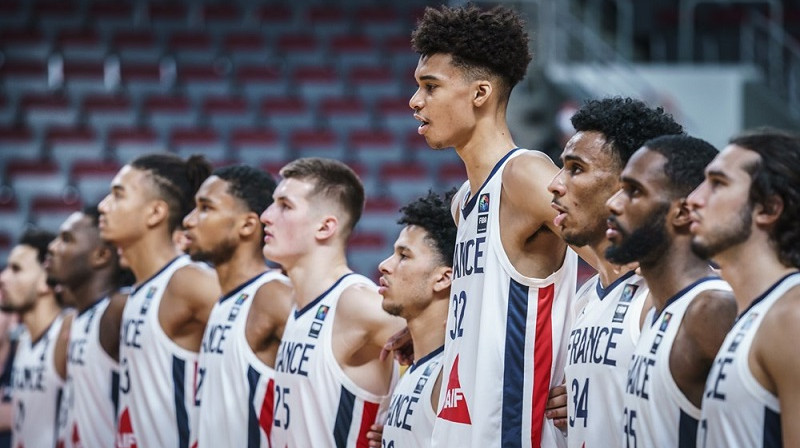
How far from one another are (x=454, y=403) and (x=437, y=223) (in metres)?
1.06

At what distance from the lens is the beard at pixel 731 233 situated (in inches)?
132

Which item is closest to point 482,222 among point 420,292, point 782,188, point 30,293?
point 420,292

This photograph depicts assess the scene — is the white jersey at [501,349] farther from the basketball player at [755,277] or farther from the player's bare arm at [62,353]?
the player's bare arm at [62,353]

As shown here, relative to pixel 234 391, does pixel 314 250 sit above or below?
above

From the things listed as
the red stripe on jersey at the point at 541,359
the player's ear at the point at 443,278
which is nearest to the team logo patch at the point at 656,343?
the red stripe on jersey at the point at 541,359

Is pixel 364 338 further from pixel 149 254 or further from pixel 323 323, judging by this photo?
pixel 149 254

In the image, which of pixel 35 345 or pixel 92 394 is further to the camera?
pixel 35 345

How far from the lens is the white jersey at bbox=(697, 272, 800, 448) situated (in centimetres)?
322

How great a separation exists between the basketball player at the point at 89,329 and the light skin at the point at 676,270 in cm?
408

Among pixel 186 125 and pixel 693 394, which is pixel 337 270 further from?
pixel 186 125

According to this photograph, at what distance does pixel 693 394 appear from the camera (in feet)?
11.6

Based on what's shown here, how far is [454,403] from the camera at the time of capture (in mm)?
4383

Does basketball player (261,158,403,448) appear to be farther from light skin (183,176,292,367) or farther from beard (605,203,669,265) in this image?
beard (605,203,669,265)

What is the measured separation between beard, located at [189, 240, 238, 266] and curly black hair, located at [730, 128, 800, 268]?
11.0 feet
